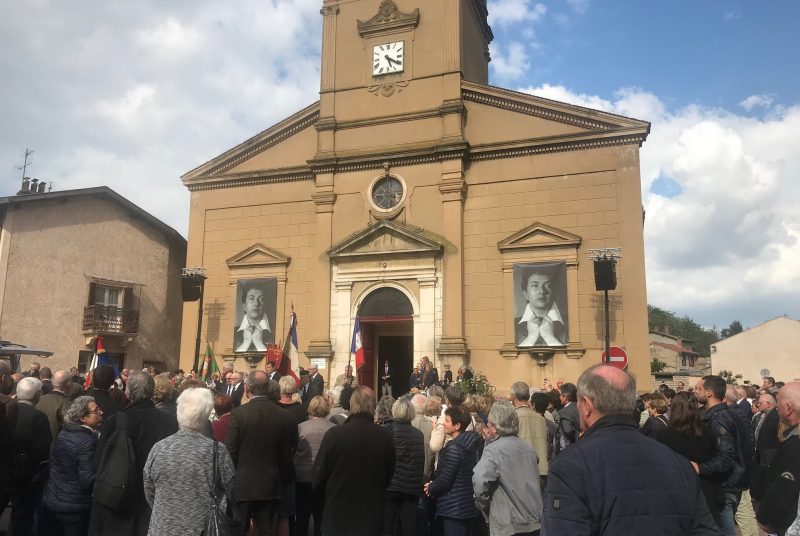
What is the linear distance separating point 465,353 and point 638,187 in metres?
7.02

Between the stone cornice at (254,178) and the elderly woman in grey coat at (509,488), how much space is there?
17825 millimetres

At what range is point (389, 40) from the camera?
844 inches

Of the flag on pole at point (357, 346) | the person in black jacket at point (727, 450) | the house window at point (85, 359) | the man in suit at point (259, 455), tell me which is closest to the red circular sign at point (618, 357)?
the flag on pole at point (357, 346)

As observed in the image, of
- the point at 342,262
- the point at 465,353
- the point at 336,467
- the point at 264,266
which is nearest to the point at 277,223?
the point at 264,266

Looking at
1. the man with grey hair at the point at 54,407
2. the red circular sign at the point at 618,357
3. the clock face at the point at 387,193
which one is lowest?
the man with grey hair at the point at 54,407

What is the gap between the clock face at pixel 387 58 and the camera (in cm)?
2123

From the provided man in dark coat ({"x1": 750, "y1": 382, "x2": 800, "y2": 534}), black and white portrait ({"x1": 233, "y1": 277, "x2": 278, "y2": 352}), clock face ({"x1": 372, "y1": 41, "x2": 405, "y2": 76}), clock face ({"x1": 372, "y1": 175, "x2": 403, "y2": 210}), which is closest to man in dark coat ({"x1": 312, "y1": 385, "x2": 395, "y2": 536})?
man in dark coat ({"x1": 750, "y1": 382, "x2": 800, "y2": 534})

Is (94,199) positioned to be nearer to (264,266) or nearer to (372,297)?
(264,266)

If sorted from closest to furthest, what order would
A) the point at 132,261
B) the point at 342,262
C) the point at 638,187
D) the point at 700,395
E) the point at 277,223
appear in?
the point at 700,395
the point at 638,187
the point at 342,262
the point at 277,223
the point at 132,261

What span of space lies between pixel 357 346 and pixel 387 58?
32.8 ft

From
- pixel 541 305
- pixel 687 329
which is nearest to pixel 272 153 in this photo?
pixel 541 305

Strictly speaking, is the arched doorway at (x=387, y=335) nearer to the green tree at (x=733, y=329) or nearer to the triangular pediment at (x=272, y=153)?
the triangular pediment at (x=272, y=153)

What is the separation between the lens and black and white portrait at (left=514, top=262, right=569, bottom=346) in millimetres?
17953

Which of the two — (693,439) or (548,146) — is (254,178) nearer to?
(548,146)
